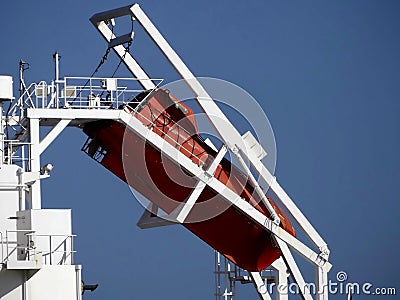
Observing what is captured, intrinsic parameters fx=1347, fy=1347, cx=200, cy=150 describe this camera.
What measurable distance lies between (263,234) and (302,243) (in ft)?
4.74

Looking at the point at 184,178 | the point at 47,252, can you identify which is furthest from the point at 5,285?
the point at 184,178

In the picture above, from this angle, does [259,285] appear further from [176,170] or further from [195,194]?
[176,170]

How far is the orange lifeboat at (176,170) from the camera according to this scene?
4444 centimetres

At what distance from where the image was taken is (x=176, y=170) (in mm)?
45094

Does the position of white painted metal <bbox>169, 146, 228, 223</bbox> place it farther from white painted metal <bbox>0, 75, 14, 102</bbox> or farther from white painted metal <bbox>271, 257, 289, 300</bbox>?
white painted metal <bbox>0, 75, 14, 102</bbox>

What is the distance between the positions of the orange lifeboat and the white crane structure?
1.59 feet

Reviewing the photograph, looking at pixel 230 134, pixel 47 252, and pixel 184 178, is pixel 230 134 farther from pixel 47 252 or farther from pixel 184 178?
pixel 47 252

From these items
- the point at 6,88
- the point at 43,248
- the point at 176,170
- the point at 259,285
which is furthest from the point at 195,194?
the point at 259,285

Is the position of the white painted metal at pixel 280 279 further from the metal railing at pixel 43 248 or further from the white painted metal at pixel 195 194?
the metal railing at pixel 43 248

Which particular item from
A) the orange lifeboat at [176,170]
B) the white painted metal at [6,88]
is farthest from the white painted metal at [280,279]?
the white painted metal at [6,88]

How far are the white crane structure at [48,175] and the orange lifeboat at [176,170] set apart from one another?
49cm

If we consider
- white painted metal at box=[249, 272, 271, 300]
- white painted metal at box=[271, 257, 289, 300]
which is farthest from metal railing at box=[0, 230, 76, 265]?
white painted metal at box=[249, 272, 271, 300]

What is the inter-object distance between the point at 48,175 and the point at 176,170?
5.56m

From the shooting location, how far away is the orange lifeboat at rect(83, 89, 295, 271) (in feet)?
146
